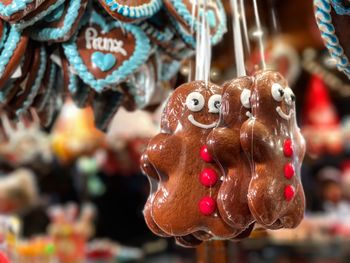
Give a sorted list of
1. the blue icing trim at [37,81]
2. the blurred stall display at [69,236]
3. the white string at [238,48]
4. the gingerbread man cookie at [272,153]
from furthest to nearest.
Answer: the blurred stall display at [69,236]
the blue icing trim at [37,81]
the white string at [238,48]
the gingerbread man cookie at [272,153]

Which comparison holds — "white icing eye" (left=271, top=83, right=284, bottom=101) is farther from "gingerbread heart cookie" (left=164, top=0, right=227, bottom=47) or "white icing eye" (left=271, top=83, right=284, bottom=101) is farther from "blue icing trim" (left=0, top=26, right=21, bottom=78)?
"blue icing trim" (left=0, top=26, right=21, bottom=78)

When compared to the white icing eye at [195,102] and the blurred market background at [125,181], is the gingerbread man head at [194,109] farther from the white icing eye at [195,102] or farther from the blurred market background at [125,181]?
the blurred market background at [125,181]

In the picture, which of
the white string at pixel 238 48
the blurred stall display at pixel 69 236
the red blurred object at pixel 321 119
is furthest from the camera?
the red blurred object at pixel 321 119

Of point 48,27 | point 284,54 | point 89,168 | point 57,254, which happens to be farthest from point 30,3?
point 284,54

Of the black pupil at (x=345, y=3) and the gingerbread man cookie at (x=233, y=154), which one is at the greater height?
the black pupil at (x=345, y=3)

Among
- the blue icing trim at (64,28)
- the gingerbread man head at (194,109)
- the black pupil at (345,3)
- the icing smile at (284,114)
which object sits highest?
the blue icing trim at (64,28)

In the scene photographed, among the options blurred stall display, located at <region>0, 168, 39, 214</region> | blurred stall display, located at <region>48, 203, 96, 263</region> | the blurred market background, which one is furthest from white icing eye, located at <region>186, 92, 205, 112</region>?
blurred stall display, located at <region>0, 168, 39, 214</region>

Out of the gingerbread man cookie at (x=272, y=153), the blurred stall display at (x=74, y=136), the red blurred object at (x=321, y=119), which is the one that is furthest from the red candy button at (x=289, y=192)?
the red blurred object at (x=321, y=119)

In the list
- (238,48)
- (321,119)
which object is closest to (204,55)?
(238,48)

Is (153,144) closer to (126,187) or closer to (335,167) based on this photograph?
(126,187)
